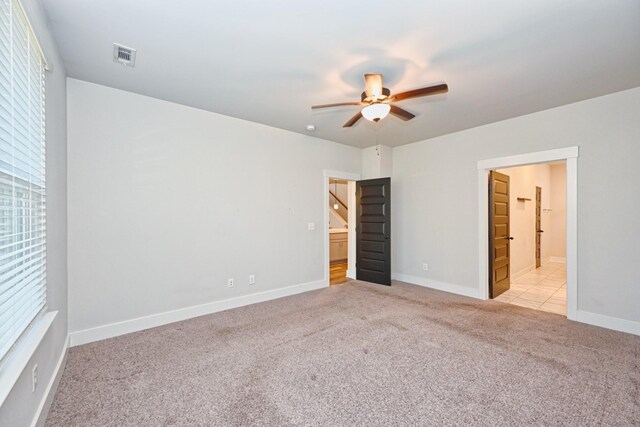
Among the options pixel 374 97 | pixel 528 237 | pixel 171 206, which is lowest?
pixel 528 237

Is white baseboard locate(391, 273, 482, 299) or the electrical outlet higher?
the electrical outlet

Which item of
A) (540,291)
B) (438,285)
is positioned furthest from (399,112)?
(540,291)

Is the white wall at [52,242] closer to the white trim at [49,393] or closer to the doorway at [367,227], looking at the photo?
the white trim at [49,393]

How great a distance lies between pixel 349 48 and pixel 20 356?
286cm

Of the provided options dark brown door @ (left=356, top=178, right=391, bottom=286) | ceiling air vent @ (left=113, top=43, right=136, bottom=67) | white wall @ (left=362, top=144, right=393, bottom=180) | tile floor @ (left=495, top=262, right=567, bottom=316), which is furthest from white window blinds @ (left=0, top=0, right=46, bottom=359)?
tile floor @ (left=495, top=262, right=567, bottom=316)

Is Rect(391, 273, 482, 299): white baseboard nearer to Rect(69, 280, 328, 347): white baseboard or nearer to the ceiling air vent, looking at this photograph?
Rect(69, 280, 328, 347): white baseboard

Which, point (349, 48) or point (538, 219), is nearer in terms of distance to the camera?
point (349, 48)

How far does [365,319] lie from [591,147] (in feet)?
11.1

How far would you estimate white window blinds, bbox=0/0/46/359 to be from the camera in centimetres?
137

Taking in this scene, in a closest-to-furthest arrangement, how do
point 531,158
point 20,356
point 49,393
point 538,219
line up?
point 20,356
point 49,393
point 531,158
point 538,219

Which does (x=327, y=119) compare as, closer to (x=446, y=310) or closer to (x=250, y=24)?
(x=250, y=24)

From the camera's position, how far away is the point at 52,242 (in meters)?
2.22

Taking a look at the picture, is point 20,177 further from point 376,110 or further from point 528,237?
point 528,237

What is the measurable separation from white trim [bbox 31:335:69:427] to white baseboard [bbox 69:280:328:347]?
327 millimetres
